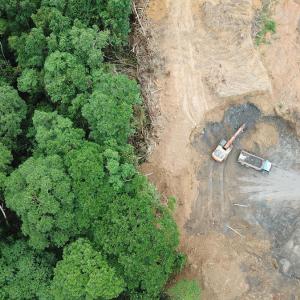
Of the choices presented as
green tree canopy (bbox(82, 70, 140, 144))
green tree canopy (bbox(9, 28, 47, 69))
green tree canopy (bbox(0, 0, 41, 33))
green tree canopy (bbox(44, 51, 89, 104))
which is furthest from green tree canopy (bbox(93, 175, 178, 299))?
green tree canopy (bbox(0, 0, 41, 33))

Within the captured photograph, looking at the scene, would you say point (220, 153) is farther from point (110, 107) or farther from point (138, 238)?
point (138, 238)

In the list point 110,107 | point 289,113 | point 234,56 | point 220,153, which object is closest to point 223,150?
point 220,153

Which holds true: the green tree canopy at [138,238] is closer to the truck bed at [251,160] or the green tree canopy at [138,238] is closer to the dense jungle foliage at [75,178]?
the dense jungle foliage at [75,178]

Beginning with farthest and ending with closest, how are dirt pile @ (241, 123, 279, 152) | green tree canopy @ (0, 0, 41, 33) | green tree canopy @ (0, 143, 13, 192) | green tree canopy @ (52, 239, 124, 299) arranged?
dirt pile @ (241, 123, 279, 152)
green tree canopy @ (0, 0, 41, 33)
green tree canopy @ (0, 143, 13, 192)
green tree canopy @ (52, 239, 124, 299)

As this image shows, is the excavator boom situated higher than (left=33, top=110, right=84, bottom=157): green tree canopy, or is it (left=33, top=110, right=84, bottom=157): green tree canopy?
(left=33, top=110, right=84, bottom=157): green tree canopy

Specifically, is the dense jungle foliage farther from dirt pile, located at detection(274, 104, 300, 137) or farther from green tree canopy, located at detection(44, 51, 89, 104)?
dirt pile, located at detection(274, 104, 300, 137)

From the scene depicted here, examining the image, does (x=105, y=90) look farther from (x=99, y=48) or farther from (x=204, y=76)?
(x=204, y=76)
